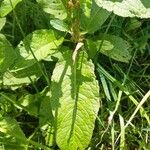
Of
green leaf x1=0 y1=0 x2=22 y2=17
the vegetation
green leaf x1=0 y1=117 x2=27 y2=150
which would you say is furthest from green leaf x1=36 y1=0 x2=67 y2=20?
green leaf x1=0 y1=117 x2=27 y2=150

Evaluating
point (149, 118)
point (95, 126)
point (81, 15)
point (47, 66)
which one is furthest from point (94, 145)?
point (81, 15)

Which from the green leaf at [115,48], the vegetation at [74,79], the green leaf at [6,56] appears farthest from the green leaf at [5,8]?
the green leaf at [115,48]

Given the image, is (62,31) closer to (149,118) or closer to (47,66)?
(47,66)

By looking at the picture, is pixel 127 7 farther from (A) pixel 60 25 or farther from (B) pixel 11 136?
(B) pixel 11 136

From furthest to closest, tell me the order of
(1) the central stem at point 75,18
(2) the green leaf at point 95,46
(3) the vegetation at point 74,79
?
(2) the green leaf at point 95,46, (3) the vegetation at point 74,79, (1) the central stem at point 75,18

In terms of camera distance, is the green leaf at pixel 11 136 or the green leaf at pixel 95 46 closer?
the green leaf at pixel 11 136

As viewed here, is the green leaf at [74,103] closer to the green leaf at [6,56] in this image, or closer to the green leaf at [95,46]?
the green leaf at [95,46]
